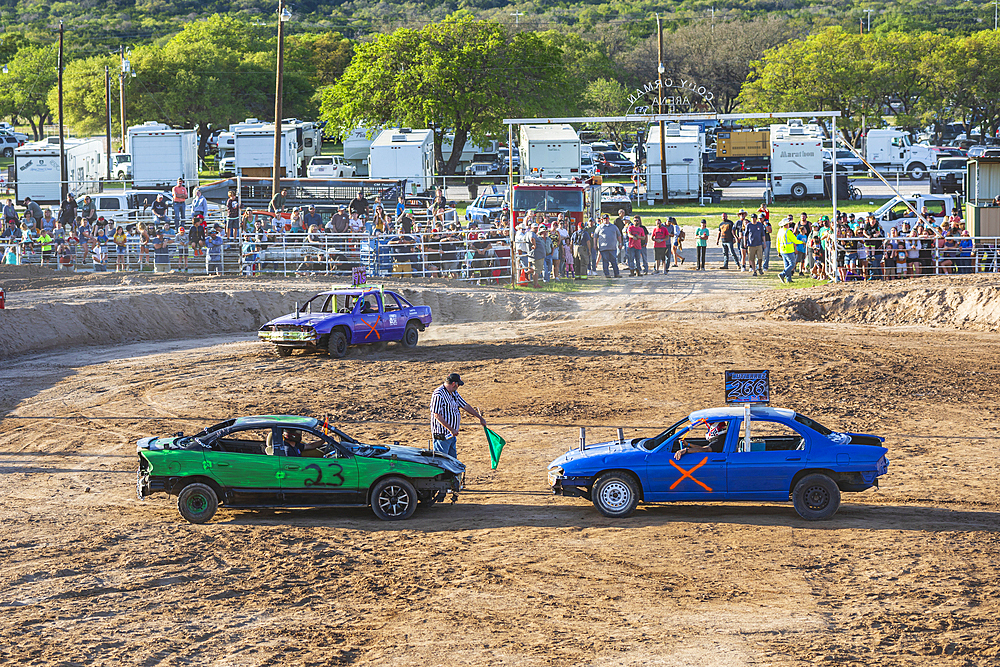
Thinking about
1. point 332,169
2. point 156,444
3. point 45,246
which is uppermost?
point 332,169

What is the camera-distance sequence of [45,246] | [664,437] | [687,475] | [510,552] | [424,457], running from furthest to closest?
[45,246] < [424,457] < [664,437] < [687,475] < [510,552]

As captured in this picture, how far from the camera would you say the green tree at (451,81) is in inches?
2370

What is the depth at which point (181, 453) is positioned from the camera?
40.7ft

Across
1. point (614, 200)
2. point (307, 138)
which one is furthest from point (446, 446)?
point (307, 138)

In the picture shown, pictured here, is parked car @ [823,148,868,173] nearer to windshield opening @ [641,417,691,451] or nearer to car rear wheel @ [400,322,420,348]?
car rear wheel @ [400,322,420,348]

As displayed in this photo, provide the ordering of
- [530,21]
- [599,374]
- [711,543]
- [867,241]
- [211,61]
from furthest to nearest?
[530,21] → [211,61] → [867,241] → [599,374] → [711,543]

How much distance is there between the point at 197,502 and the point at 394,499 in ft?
7.20

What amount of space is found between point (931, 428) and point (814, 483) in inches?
213

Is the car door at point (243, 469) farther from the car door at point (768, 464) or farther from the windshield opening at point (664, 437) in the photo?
the car door at point (768, 464)

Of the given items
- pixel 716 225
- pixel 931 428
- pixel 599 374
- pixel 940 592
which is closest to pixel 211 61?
pixel 716 225

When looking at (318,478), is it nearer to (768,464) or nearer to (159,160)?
(768,464)

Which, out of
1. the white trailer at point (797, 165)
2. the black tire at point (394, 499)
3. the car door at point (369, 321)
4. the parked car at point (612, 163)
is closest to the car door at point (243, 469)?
the black tire at point (394, 499)

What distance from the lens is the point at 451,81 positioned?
6031 centimetres

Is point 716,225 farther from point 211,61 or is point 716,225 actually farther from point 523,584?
point 211,61
